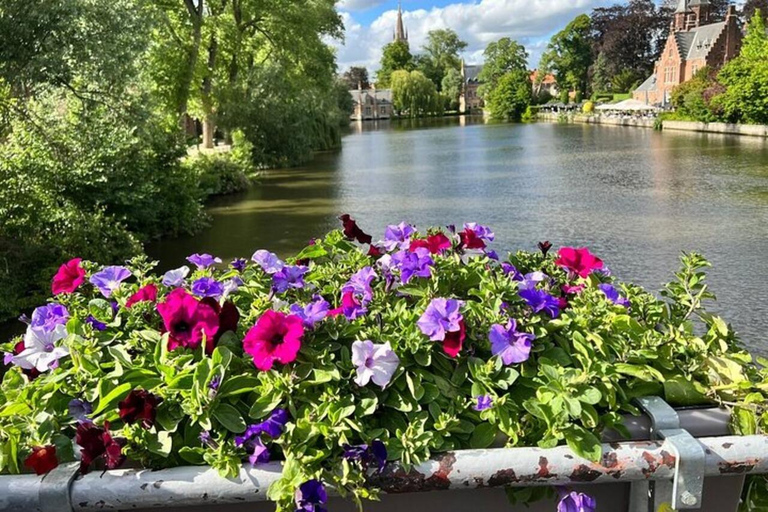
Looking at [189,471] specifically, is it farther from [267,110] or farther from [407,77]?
[407,77]

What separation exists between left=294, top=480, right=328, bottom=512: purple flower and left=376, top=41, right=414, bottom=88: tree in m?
106

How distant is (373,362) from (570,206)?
51.9ft

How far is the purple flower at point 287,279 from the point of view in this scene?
2.29 meters

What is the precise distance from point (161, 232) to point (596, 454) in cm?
1355

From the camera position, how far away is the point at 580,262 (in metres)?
2.40

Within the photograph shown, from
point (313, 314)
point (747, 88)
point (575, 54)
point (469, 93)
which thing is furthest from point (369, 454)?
point (469, 93)

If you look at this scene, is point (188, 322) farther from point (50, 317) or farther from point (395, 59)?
point (395, 59)

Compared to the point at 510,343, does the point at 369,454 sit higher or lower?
lower

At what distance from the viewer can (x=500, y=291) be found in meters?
2.03

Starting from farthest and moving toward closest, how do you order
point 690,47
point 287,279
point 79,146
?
1. point 690,47
2. point 79,146
3. point 287,279

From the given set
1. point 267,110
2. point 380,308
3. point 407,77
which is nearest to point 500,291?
point 380,308

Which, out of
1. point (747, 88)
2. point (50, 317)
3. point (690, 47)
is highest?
point (690, 47)

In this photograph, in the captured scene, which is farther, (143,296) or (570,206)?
(570,206)

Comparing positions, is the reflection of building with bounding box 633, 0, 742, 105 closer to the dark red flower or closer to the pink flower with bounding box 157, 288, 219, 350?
the dark red flower
